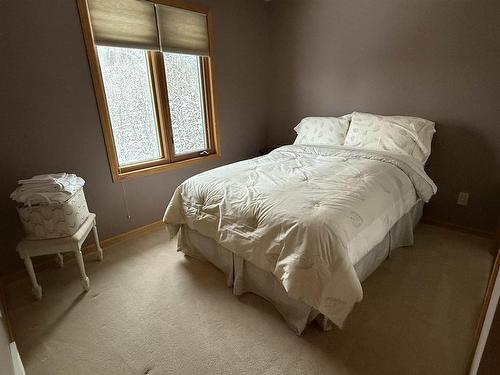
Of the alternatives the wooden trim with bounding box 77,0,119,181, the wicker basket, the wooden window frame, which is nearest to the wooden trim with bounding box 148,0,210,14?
the wooden window frame

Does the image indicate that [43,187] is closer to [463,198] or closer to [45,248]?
[45,248]

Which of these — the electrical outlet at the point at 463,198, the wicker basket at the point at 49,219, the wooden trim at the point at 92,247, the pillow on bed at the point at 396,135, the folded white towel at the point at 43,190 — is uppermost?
the pillow on bed at the point at 396,135

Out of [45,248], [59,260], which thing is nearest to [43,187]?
[45,248]

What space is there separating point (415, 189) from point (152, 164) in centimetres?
233

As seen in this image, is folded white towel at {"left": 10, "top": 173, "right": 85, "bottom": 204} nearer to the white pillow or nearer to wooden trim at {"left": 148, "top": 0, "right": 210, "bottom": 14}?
wooden trim at {"left": 148, "top": 0, "right": 210, "bottom": 14}

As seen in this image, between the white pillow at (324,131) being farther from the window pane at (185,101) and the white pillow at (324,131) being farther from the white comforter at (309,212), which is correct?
the window pane at (185,101)

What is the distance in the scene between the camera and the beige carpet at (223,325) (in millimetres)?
1326

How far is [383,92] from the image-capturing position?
2.65m

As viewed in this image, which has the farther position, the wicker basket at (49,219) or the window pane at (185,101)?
the window pane at (185,101)

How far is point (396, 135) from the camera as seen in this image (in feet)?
7.60

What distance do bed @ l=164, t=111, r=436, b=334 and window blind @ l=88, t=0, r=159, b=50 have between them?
4.29ft

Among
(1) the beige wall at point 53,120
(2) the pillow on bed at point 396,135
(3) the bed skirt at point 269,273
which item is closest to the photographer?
(3) the bed skirt at point 269,273

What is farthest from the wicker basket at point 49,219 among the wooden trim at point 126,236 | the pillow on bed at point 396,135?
Result: the pillow on bed at point 396,135

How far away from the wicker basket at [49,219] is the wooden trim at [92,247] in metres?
0.48
